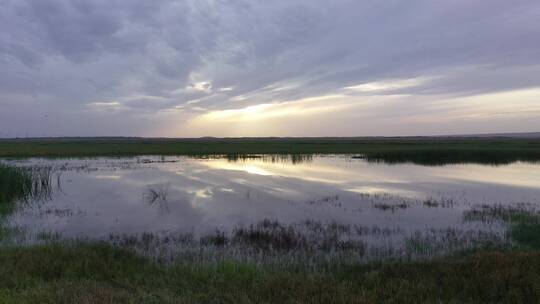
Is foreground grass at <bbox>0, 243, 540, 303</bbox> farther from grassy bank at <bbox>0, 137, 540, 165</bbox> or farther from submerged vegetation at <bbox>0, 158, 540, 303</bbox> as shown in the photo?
grassy bank at <bbox>0, 137, 540, 165</bbox>

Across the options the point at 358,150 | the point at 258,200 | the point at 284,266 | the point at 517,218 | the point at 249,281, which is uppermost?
the point at 358,150

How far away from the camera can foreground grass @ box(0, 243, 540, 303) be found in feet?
19.3

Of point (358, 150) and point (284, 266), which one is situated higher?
point (358, 150)

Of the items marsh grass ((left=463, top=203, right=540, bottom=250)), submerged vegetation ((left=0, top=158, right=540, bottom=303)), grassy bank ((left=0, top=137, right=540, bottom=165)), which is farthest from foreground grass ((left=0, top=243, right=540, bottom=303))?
grassy bank ((left=0, top=137, right=540, bottom=165))

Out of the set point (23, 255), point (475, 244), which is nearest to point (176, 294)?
point (23, 255)

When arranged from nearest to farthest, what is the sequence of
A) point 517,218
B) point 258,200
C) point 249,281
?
point 249,281 < point 517,218 < point 258,200

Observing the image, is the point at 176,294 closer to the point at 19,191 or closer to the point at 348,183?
the point at 19,191

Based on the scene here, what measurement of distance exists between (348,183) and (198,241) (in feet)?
51.8

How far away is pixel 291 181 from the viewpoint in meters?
25.3

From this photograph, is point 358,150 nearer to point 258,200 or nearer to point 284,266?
point 258,200

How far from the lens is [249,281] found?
7000mm

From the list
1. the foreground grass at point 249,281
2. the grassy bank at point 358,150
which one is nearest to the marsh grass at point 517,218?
the foreground grass at point 249,281

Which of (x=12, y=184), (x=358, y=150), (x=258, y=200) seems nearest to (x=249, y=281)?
(x=258, y=200)

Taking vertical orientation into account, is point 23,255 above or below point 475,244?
above
